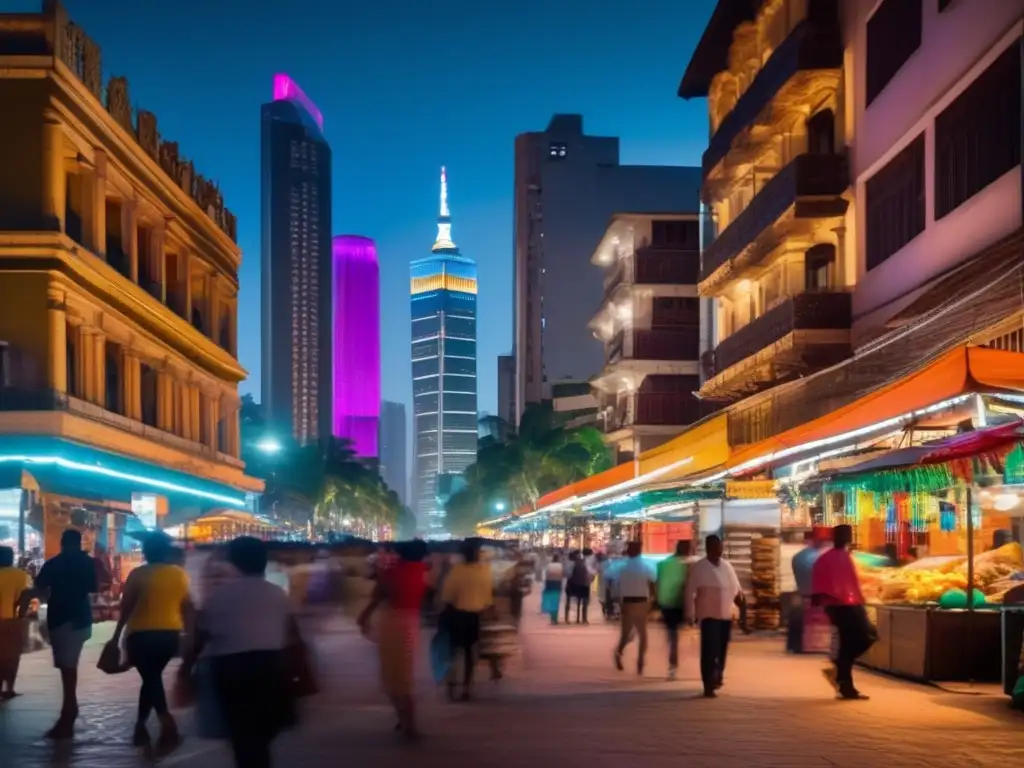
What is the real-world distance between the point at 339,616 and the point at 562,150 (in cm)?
10069

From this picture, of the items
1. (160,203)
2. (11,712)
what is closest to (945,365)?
(11,712)

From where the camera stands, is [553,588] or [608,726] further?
[553,588]

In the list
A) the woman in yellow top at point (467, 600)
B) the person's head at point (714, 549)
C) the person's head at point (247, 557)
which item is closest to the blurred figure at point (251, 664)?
the person's head at point (247, 557)

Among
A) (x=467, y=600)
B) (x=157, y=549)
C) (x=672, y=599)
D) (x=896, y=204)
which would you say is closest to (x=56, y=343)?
(x=896, y=204)

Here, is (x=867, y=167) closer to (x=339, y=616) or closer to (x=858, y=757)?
(x=339, y=616)

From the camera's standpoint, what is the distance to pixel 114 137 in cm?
4212

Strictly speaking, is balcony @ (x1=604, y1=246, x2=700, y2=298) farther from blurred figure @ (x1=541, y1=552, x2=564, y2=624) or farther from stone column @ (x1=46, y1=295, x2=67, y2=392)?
blurred figure @ (x1=541, y1=552, x2=564, y2=624)

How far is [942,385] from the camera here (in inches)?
523

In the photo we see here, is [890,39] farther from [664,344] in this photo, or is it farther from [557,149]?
[557,149]

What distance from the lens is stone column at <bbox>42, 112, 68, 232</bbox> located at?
36.4 m

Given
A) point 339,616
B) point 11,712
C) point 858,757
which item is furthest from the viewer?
point 339,616

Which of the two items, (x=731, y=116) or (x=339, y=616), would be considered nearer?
(x=339, y=616)

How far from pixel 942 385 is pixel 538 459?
76600 mm

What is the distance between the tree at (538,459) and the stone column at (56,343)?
37220 mm
